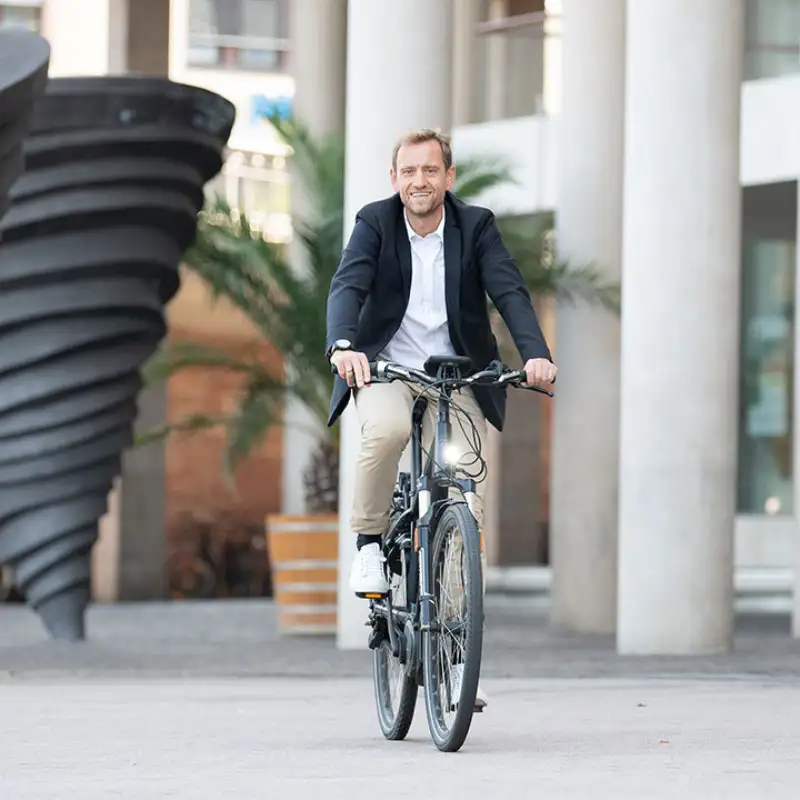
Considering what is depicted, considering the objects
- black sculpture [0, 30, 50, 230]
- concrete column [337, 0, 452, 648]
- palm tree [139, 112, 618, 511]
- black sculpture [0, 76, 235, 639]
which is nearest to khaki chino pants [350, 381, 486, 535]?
black sculpture [0, 30, 50, 230]

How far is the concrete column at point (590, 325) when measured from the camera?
15625 millimetres

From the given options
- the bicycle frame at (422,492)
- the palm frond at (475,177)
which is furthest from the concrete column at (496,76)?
the bicycle frame at (422,492)

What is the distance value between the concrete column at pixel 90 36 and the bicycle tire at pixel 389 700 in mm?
16009

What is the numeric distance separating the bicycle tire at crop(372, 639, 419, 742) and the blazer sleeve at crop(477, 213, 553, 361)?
102 cm

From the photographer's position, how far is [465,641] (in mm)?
5527

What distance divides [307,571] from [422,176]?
31.7ft

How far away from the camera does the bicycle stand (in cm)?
554

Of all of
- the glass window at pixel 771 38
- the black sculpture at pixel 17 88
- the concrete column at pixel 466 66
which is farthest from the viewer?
the concrete column at pixel 466 66

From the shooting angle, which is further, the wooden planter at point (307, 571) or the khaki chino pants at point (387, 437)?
the wooden planter at point (307, 571)

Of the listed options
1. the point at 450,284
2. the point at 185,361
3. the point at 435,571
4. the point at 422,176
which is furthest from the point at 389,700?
the point at 185,361

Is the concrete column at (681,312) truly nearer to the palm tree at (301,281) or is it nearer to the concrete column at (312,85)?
the palm tree at (301,281)

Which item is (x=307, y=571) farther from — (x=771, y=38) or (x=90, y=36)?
(x=90, y=36)

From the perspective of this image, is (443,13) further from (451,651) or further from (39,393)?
(451,651)

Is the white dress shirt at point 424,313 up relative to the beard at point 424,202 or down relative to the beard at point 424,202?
down
